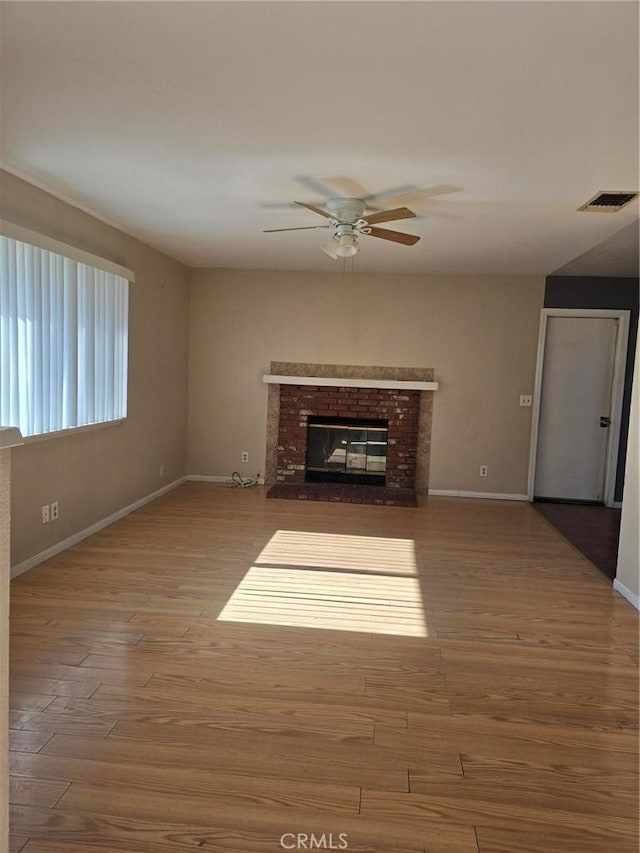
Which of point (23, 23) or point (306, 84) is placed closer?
point (23, 23)

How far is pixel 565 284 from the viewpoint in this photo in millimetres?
6215

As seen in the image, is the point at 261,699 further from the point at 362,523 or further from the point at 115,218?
the point at 115,218

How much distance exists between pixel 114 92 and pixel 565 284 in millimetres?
5116

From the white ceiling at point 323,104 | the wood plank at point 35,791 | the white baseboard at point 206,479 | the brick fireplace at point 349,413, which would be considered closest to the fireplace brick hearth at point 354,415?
the brick fireplace at point 349,413

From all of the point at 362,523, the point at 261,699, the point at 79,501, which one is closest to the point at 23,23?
the point at 261,699

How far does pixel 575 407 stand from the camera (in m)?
6.39

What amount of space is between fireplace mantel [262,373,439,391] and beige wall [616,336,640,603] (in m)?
2.61

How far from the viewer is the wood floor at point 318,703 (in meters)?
1.81

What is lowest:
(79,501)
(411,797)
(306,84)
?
(411,797)

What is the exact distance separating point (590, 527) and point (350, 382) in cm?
270

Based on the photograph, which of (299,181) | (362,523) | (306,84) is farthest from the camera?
(362,523)

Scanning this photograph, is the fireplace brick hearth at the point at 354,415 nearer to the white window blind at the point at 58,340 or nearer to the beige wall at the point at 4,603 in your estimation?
the white window blind at the point at 58,340
